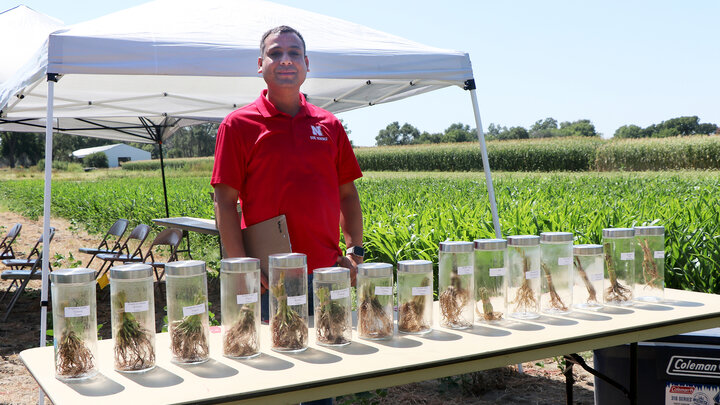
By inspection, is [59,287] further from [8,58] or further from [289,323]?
[8,58]

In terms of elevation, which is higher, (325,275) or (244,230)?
(244,230)

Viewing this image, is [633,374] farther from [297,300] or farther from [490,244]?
[297,300]

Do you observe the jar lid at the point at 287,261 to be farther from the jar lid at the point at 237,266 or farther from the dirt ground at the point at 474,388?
the dirt ground at the point at 474,388

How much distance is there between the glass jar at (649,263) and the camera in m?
2.67

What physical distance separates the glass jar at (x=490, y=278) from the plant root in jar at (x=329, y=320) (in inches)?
23.1

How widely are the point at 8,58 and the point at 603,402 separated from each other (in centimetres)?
882

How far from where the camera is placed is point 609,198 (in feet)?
31.2

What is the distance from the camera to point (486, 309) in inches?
96.8

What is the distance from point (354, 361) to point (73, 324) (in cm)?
86

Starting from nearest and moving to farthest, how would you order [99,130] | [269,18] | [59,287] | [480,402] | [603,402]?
1. [59,287]
2. [603,402]
3. [480,402]
4. [269,18]
5. [99,130]

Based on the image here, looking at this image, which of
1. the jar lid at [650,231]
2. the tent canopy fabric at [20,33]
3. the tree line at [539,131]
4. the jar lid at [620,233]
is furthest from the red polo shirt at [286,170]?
the tree line at [539,131]

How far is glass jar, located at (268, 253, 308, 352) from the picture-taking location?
2.09 m

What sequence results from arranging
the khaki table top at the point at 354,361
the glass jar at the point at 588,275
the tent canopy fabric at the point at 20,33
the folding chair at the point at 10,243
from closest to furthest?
the khaki table top at the point at 354,361
the glass jar at the point at 588,275
the tent canopy fabric at the point at 20,33
the folding chair at the point at 10,243

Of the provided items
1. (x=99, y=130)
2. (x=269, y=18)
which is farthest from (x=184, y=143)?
(x=269, y=18)
